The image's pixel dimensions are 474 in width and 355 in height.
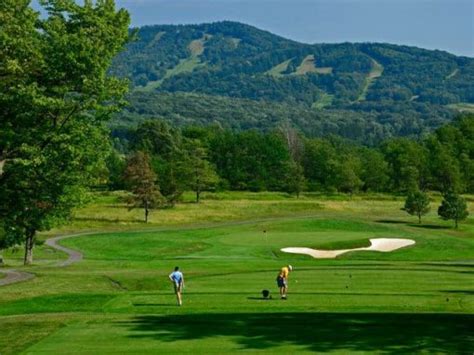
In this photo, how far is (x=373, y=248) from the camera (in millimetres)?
79250

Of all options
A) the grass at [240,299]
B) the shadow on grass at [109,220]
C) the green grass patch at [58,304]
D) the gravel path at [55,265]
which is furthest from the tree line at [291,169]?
the green grass patch at [58,304]

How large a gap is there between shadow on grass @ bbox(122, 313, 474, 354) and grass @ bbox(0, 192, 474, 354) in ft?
0.16

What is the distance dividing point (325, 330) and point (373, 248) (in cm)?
5215

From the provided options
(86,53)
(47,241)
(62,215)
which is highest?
(86,53)

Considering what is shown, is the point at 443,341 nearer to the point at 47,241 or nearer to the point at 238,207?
the point at 47,241

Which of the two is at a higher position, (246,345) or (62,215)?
(62,215)

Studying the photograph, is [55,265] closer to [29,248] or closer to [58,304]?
[29,248]

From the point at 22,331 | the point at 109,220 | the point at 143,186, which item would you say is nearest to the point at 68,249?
the point at 109,220

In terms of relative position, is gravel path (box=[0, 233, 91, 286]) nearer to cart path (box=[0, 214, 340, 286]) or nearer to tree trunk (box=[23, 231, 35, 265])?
cart path (box=[0, 214, 340, 286])

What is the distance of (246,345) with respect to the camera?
84.0 ft

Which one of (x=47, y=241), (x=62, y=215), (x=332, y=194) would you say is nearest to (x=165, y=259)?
(x=47, y=241)

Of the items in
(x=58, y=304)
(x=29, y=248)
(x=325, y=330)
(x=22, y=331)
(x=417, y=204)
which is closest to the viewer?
(x=325, y=330)

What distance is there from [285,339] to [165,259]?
4778 centimetres

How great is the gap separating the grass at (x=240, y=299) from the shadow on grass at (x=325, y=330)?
0.05 metres
